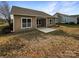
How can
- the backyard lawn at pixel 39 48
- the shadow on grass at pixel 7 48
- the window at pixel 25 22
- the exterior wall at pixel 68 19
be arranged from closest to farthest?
the backyard lawn at pixel 39 48
the shadow on grass at pixel 7 48
the window at pixel 25 22
the exterior wall at pixel 68 19

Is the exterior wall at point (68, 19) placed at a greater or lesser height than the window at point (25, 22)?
greater

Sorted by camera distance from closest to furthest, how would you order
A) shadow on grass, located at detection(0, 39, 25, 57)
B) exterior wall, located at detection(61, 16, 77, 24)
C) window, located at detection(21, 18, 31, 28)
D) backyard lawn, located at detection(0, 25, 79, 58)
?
1. backyard lawn, located at detection(0, 25, 79, 58)
2. shadow on grass, located at detection(0, 39, 25, 57)
3. window, located at detection(21, 18, 31, 28)
4. exterior wall, located at detection(61, 16, 77, 24)

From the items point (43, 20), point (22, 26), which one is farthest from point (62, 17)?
point (22, 26)

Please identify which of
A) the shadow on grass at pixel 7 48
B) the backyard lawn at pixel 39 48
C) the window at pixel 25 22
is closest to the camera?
the backyard lawn at pixel 39 48

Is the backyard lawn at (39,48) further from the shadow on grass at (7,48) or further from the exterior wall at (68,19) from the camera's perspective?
the exterior wall at (68,19)

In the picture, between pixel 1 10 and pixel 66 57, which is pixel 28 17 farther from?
pixel 66 57

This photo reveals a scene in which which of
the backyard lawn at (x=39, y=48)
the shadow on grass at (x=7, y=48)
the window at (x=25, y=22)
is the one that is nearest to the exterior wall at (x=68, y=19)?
the window at (x=25, y=22)

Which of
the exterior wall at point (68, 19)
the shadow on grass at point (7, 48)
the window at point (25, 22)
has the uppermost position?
the exterior wall at point (68, 19)

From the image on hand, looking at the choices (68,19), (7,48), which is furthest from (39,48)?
(68,19)

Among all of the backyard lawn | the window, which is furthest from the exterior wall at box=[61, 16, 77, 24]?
Answer: the backyard lawn

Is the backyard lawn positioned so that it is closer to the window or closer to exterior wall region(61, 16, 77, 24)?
the window

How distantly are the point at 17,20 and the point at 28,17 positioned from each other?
2.13 meters

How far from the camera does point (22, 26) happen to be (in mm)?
14859

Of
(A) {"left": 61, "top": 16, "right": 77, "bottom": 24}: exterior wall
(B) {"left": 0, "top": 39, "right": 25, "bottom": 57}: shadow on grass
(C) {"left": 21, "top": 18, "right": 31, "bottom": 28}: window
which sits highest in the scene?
(A) {"left": 61, "top": 16, "right": 77, "bottom": 24}: exterior wall
